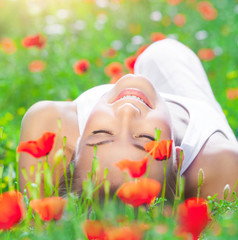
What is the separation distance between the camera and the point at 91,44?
438cm

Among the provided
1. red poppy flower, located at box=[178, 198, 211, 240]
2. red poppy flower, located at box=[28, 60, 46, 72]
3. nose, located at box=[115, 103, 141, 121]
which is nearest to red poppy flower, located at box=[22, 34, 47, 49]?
red poppy flower, located at box=[28, 60, 46, 72]

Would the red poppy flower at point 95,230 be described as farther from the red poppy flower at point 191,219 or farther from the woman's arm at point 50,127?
the woman's arm at point 50,127

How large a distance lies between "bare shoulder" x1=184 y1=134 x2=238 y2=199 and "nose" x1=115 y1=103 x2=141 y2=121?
408 millimetres

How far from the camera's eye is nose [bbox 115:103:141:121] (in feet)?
5.98

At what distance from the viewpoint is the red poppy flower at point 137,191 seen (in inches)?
49.4

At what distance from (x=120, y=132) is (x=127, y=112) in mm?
74

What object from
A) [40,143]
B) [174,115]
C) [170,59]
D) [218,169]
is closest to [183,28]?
[170,59]

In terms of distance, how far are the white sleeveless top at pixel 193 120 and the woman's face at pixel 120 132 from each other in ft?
0.76

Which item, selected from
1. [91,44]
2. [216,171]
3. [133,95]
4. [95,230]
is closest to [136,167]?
[95,230]

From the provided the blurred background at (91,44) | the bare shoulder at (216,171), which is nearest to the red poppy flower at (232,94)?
the blurred background at (91,44)

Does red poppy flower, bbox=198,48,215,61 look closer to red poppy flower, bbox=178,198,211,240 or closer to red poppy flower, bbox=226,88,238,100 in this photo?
red poppy flower, bbox=226,88,238,100

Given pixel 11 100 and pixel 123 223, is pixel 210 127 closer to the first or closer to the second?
pixel 123 223

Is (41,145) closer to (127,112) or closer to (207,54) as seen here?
(127,112)

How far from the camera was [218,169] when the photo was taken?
6.76 ft
